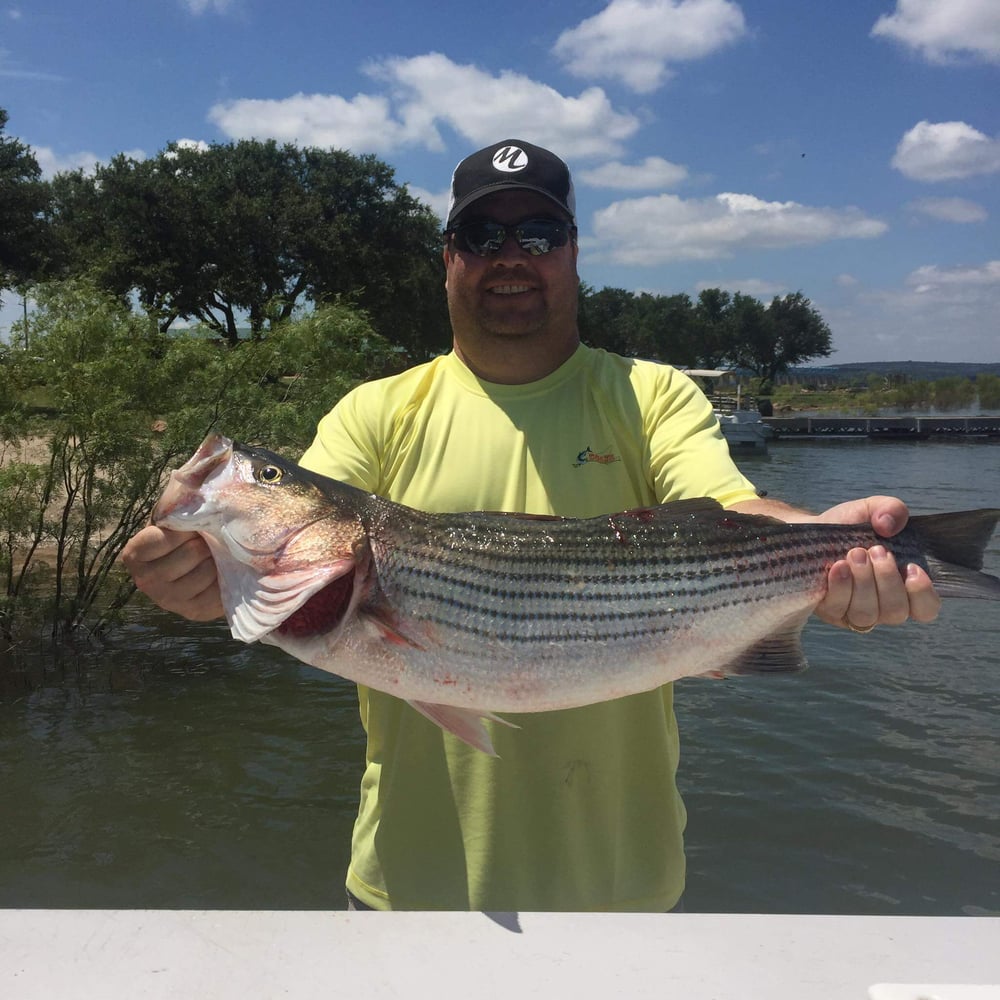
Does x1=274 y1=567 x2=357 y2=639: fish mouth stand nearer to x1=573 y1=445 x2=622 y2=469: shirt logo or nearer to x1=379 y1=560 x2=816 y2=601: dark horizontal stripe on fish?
x1=379 y1=560 x2=816 y2=601: dark horizontal stripe on fish

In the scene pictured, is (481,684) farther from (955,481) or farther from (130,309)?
(955,481)

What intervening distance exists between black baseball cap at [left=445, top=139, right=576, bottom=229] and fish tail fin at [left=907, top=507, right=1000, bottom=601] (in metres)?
1.93

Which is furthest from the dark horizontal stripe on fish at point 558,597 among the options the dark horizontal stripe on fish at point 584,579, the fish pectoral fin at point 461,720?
the fish pectoral fin at point 461,720

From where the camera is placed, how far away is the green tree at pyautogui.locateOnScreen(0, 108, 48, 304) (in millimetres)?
37031

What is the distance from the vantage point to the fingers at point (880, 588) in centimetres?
307

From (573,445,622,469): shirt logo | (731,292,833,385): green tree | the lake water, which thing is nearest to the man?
(573,445,622,469): shirt logo

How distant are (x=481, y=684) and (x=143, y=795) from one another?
8.56m

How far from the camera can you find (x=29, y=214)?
3809 centimetres

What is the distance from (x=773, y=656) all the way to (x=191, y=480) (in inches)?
84.5

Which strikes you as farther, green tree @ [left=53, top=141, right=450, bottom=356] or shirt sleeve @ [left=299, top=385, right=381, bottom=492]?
green tree @ [left=53, top=141, right=450, bottom=356]

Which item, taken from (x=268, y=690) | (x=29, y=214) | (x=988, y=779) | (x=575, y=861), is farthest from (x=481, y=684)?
(x=29, y=214)

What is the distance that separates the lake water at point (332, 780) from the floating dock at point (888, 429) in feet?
174

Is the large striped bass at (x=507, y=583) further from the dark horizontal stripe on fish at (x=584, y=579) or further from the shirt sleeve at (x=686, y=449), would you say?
the shirt sleeve at (x=686, y=449)

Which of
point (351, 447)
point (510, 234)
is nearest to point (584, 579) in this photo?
point (351, 447)
